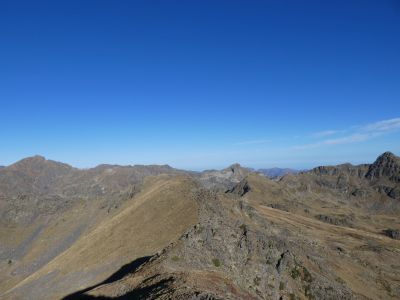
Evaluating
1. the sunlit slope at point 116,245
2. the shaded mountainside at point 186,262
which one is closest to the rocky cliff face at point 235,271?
the shaded mountainside at point 186,262

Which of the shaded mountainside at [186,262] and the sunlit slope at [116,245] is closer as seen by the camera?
the shaded mountainside at [186,262]

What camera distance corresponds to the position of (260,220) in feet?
399

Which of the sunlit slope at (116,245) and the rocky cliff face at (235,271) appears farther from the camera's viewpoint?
the sunlit slope at (116,245)

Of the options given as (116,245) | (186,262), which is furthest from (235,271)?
(116,245)

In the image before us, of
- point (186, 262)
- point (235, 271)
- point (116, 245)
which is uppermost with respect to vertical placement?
point (186, 262)

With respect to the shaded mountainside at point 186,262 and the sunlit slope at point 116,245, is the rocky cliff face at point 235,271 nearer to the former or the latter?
the shaded mountainside at point 186,262

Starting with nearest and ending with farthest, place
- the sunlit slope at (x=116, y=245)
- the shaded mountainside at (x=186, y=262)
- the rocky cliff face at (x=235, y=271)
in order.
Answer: the rocky cliff face at (x=235, y=271) → the shaded mountainside at (x=186, y=262) → the sunlit slope at (x=116, y=245)

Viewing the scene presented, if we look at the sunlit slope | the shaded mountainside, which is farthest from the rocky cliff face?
the sunlit slope

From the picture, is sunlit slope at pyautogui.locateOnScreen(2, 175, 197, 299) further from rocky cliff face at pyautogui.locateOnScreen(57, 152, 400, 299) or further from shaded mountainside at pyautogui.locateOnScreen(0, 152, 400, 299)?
rocky cliff face at pyautogui.locateOnScreen(57, 152, 400, 299)

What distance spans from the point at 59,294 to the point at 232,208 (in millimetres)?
50093

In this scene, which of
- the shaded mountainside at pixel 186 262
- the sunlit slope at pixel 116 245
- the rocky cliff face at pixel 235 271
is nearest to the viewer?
the rocky cliff face at pixel 235 271

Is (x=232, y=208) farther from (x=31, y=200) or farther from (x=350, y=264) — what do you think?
(x=31, y=200)

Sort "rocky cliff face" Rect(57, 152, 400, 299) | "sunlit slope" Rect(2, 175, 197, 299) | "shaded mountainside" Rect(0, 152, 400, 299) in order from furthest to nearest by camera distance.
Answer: "sunlit slope" Rect(2, 175, 197, 299), "shaded mountainside" Rect(0, 152, 400, 299), "rocky cliff face" Rect(57, 152, 400, 299)

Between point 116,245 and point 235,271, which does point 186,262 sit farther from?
point 116,245
